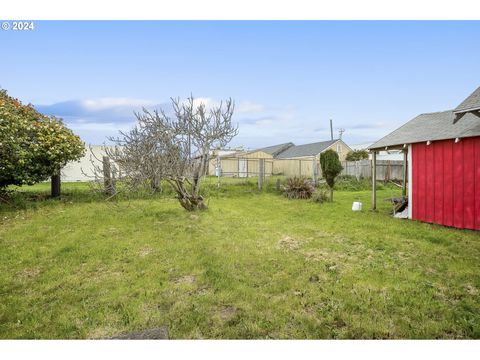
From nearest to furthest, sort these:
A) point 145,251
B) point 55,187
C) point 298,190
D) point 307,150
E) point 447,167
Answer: point 145,251, point 447,167, point 55,187, point 298,190, point 307,150

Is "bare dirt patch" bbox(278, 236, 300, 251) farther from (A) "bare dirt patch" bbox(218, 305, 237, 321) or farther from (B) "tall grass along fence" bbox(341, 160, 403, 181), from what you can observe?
(B) "tall grass along fence" bbox(341, 160, 403, 181)

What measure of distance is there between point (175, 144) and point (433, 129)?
736 cm

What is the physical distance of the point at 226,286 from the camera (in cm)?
393

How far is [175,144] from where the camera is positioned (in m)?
8.69

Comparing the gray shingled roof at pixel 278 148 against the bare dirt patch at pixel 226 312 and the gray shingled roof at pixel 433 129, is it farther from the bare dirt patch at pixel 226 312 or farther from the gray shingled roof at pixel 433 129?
the bare dirt patch at pixel 226 312

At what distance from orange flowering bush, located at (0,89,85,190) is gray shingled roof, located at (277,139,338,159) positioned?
24485mm

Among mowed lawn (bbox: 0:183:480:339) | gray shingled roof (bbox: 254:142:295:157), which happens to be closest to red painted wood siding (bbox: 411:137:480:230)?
mowed lawn (bbox: 0:183:480:339)

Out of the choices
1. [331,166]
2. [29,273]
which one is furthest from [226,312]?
[331,166]

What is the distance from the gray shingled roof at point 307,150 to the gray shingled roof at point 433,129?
20568 mm

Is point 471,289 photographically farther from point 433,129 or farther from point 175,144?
point 175,144

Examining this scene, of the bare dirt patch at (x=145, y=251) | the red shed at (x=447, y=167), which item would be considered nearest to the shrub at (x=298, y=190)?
the red shed at (x=447, y=167)

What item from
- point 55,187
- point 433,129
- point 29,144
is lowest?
point 55,187

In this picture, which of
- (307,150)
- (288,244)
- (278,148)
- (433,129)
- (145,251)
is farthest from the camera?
(278,148)

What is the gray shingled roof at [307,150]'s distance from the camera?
31.6 m
